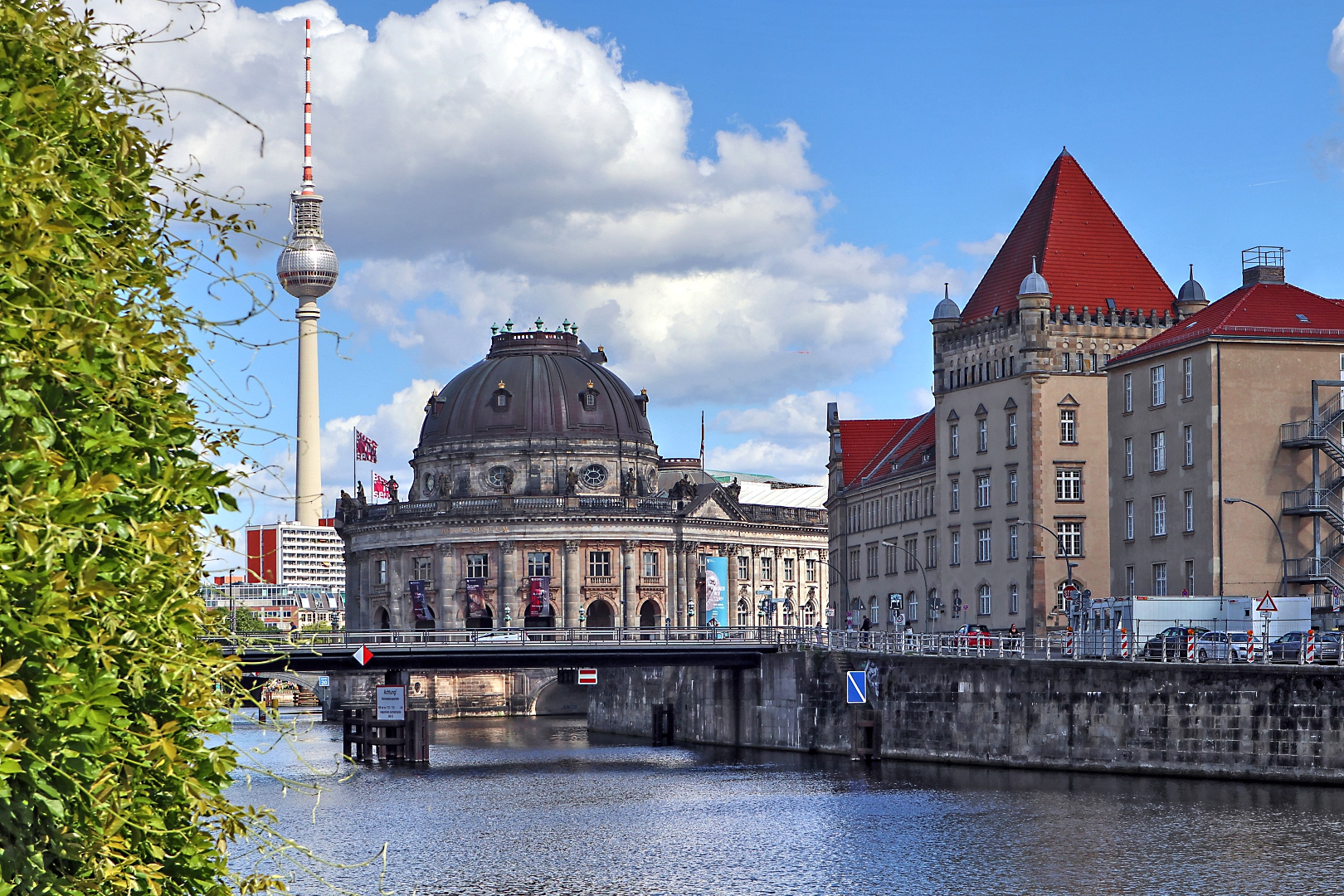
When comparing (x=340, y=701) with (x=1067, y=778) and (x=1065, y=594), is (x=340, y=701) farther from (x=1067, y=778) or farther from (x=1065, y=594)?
(x=1067, y=778)

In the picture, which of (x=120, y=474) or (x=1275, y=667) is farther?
(x=1275, y=667)

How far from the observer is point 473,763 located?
92000 mm

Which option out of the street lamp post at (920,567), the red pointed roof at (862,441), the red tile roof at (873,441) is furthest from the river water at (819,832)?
the red pointed roof at (862,441)

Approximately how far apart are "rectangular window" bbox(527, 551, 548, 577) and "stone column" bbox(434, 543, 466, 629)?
6.52 metres

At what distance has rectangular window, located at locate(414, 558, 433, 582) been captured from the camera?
547 ft

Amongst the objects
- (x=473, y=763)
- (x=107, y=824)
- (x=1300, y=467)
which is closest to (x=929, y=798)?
(x=1300, y=467)

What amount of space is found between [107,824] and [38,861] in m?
0.46

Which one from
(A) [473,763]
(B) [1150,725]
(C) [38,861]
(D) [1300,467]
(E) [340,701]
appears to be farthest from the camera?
(E) [340,701]

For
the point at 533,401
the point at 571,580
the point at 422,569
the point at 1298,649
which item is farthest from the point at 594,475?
the point at 1298,649

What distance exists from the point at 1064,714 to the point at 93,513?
64.0 meters

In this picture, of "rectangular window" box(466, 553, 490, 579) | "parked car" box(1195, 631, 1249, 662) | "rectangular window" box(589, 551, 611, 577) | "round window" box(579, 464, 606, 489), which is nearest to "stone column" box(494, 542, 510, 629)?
"rectangular window" box(466, 553, 490, 579)

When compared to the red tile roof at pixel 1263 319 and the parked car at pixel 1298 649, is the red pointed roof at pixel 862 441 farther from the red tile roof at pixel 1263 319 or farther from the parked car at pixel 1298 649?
the parked car at pixel 1298 649

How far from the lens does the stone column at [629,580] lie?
16550cm

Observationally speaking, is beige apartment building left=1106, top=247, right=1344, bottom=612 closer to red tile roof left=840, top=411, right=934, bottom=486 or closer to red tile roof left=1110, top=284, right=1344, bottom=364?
red tile roof left=1110, top=284, right=1344, bottom=364
